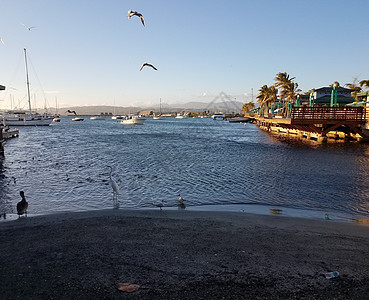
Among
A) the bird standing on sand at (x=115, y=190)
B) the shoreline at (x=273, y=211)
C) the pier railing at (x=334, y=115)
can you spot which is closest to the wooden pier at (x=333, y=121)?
the pier railing at (x=334, y=115)

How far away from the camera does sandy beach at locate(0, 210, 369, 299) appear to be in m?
4.86

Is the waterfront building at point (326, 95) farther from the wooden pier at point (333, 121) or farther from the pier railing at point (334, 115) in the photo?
the pier railing at point (334, 115)

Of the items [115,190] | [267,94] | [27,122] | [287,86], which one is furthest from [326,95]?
[27,122]

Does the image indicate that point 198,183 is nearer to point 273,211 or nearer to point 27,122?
point 273,211

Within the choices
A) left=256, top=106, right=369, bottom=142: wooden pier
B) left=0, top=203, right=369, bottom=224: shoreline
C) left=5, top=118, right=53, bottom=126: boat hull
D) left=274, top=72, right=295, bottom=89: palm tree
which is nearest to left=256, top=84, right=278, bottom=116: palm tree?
left=274, top=72, right=295, bottom=89: palm tree

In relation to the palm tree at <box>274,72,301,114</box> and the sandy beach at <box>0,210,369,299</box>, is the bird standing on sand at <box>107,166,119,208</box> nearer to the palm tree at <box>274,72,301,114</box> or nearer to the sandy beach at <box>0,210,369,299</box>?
the sandy beach at <box>0,210,369,299</box>

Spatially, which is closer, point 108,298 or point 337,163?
point 108,298

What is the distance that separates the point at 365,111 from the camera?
36.6 m

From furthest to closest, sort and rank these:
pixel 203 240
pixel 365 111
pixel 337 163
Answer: pixel 365 111 < pixel 337 163 < pixel 203 240

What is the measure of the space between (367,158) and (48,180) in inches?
1010

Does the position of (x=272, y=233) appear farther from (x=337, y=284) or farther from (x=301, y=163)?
(x=301, y=163)

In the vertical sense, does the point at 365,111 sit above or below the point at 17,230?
above

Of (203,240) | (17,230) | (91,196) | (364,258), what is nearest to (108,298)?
(203,240)

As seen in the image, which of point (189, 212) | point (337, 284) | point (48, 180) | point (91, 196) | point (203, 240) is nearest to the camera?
point (337, 284)
